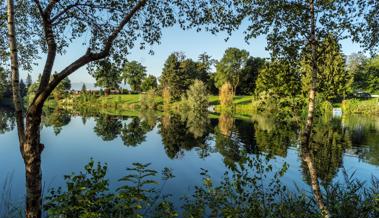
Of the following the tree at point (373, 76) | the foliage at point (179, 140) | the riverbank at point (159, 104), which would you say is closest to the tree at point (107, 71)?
the foliage at point (179, 140)

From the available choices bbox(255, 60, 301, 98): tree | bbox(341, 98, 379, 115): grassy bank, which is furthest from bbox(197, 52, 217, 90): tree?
bbox(255, 60, 301, 98): tree

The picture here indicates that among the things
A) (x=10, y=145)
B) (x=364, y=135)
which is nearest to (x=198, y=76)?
(x=364, y=135)

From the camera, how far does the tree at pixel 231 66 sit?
272 ft

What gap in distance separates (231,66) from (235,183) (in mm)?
78230

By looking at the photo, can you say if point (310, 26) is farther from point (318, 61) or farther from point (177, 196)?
point (177, 196)

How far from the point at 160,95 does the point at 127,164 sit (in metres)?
70.6

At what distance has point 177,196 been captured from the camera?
1342cm

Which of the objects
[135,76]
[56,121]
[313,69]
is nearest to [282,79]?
[313,69]

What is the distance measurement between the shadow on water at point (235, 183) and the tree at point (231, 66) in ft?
157

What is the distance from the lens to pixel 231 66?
83.6 meters

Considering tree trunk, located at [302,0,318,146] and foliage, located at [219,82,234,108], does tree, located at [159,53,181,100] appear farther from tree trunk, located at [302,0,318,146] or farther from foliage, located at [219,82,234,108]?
tree trunk, located at [302,0,318,146]

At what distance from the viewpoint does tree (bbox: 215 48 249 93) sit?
8300 centimetres

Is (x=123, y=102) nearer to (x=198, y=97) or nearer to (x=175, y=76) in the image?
(x=175, y=76)

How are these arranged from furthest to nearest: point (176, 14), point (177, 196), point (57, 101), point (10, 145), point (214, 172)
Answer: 1. point (57, 101)
2. point (10, 145)
3. point (214, 172)
4. point (177, 196)
5. point (176, 14)
